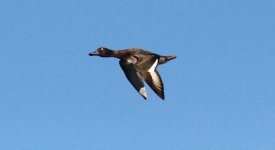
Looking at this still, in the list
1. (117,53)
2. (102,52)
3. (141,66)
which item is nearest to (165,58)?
(117,53)

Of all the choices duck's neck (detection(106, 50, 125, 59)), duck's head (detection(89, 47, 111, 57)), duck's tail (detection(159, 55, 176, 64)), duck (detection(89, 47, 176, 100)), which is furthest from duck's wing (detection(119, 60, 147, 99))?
duck's head (detection(89, 47, 111, 57))

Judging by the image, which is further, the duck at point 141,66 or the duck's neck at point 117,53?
the duck's neck at point 117,53

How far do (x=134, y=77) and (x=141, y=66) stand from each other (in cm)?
121

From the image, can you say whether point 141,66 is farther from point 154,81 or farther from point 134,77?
point 154,81

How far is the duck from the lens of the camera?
40.6m

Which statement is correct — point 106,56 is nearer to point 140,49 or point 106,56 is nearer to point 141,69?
point 140,49

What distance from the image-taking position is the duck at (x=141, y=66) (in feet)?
133

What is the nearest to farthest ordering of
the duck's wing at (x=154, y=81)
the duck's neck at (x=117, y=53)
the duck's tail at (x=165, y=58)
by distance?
1. the duck's wing at (x=154, y=81)
2. the duck's tail at (x=165, y=58)
3. the duck's neck at (x=117, y=53)

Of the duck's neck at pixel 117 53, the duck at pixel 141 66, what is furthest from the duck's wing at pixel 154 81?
the duck's neck at pixel 117 53

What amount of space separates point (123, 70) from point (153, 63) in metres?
1.88

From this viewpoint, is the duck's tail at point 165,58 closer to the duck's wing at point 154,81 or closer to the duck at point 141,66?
the duck at point 141,66

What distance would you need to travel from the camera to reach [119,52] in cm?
4684

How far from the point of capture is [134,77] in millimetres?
41562

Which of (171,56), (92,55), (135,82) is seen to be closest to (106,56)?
(92,55)
